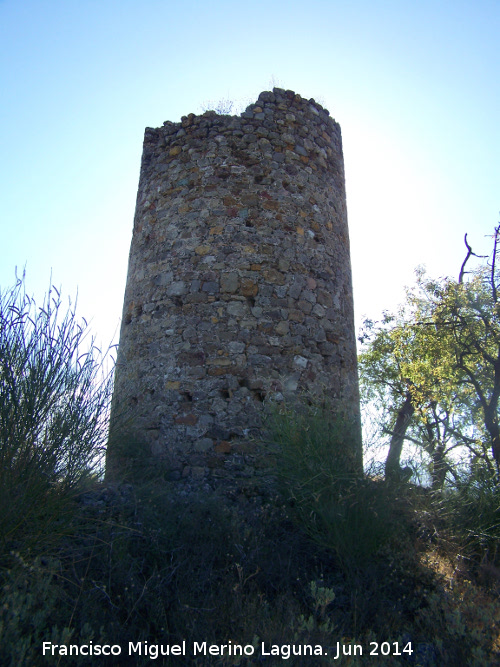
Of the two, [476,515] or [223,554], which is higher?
[476,515]

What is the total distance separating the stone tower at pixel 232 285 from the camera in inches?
196

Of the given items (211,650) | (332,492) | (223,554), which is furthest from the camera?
(332,492)

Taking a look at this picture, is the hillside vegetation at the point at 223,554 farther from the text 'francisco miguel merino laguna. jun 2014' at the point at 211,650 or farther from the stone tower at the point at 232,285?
the stone tower at the point at 232,285

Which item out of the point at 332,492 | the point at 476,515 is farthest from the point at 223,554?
the point at 476,515

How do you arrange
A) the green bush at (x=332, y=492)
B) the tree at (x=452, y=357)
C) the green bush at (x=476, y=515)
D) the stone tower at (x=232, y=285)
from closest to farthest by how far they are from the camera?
the green bush at (x=332, y=492) < the green bush at (x=476, y=515) < the stone tower at (x=232, y=285) < the tree at (x=452, y=357)

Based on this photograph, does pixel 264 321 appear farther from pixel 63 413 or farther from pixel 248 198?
pixel 63 413

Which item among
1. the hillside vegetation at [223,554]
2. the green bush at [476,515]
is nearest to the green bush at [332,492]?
the hillside vegetation at [223,554]

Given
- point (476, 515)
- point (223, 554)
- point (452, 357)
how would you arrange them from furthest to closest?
point (452, 357), point (476, 515), point (223, 554)

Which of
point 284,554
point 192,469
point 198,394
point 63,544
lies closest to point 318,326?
point 198,394

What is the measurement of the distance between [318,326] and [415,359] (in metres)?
7.53

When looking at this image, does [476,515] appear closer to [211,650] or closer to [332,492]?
[332,492]

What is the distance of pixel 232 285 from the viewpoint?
5312mm

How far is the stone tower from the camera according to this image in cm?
497

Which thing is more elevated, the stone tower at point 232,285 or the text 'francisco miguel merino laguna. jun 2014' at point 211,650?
the stone tower at point 232,285
